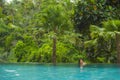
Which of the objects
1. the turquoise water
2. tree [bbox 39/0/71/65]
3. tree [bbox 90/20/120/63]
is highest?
tree [bbox 39/0/71/65]

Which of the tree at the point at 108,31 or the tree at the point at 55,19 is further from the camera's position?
the tree at the point at 55,19

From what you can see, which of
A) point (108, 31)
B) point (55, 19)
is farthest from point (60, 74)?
point (55, 19)

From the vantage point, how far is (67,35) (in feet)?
75.9

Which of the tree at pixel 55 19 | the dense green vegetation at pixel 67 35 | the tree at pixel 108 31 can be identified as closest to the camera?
the tree at pixel 108 31

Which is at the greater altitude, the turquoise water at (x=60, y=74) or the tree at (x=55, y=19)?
the tree at (x=55, y=19)

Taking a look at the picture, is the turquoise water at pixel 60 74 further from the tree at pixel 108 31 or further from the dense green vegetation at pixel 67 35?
the dense green vegetation at pixel 67 35

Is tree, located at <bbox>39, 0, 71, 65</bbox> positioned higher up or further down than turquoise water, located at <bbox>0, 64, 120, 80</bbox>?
higher up

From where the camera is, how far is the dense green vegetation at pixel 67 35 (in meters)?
21.0

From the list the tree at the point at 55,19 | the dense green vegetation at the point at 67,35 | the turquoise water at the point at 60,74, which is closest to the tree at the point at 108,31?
the dense green vegetation at the point at 67,35

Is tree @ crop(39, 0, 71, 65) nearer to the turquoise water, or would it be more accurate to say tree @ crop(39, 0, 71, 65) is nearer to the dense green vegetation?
the dense green vegetation

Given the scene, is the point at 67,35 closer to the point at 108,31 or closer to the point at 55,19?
the point at 55,19

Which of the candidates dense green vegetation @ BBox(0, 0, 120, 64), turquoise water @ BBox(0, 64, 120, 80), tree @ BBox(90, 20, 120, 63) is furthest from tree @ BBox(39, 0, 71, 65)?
turquoise water @ BBox(0, 64, 120, 80)

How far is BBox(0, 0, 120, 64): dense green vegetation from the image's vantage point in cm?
2100

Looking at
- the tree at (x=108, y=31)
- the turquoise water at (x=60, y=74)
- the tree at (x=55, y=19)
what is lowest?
the turquoise water at (x=60, y=74)
